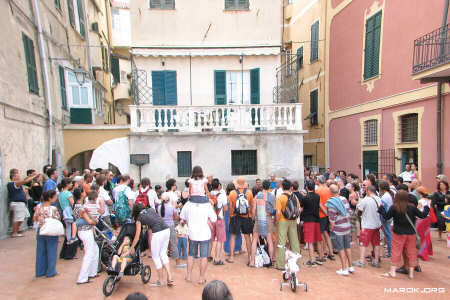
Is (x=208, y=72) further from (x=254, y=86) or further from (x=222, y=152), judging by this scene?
(x=222, y=152)

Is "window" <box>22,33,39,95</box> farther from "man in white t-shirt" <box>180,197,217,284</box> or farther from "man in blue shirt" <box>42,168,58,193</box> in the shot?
"man in white t-shirt" <box>180,197,217,284</box>

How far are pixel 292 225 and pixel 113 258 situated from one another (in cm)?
323

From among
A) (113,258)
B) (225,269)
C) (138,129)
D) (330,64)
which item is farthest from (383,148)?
(113,258)

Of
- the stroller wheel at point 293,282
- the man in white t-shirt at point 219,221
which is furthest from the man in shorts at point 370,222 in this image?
the man in white t-shirt at point 219,221

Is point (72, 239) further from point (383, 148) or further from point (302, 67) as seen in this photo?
point (302, 67)

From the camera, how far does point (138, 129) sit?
1004cm

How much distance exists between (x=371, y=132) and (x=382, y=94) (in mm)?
1722

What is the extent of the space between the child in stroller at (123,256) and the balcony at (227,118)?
5999 mm

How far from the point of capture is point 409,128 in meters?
10.2

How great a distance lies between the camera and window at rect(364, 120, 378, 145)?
11.8 meters

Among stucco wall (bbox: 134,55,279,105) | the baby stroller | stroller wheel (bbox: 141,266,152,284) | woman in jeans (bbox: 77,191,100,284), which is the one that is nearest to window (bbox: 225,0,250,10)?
stucco wall (bbox: 134,55,279,105)

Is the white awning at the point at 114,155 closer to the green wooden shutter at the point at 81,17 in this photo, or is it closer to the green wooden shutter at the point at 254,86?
the green wooden shutter at the point at 254,86

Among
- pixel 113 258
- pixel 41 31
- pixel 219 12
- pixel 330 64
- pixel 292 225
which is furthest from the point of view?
pixel 330 64

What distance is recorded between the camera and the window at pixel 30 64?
9164 mm
